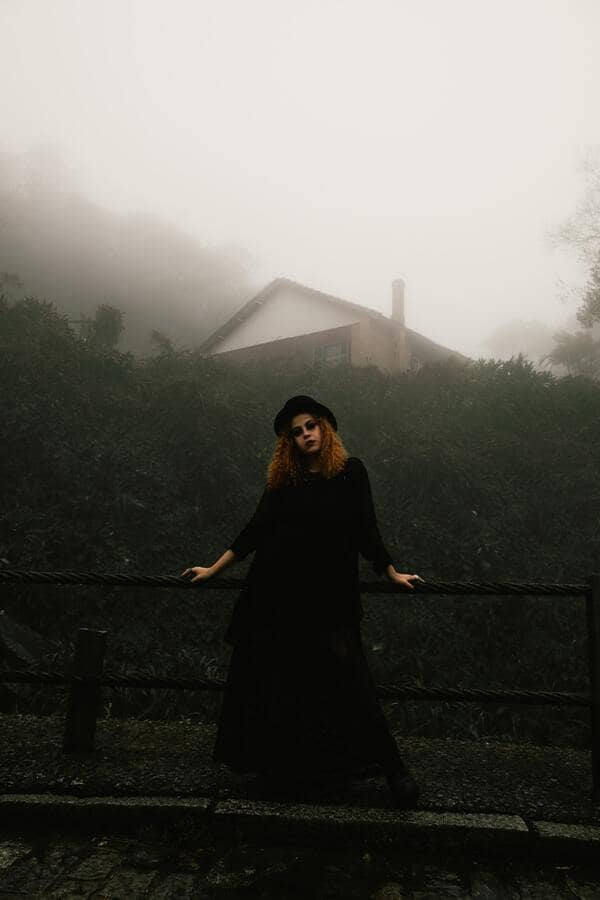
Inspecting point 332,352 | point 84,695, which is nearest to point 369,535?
point 84,695

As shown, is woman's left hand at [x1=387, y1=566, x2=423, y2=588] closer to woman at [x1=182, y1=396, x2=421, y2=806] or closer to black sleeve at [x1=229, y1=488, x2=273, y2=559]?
woman at [x1=182, y1=396, x2=421, y2=806]

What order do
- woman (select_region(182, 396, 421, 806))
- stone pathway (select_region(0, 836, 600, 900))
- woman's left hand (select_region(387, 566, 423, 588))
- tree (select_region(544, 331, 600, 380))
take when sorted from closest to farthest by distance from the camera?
1. stone pathway (select_region(0, 836, 600, 900))
2. woman (select_region(182, 396, 421, 806))
3. woman's left hand (select_region(387, 566, 423, 588))
4. tree (select_region(544, 331, 600, 380))

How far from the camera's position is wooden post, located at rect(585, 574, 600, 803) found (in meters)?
2.60

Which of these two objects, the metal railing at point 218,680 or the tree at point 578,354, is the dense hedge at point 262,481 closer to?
the metal railing at point 218,680

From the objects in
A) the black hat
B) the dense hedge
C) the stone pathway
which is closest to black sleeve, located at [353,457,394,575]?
the black hat

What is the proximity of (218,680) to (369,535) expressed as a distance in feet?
3.43

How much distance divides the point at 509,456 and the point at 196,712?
9660 mm

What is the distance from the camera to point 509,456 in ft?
42.4

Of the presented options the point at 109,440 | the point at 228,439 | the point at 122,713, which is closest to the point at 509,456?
the point at 228,439

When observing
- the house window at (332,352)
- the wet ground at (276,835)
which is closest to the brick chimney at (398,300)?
the house window at (332,352)

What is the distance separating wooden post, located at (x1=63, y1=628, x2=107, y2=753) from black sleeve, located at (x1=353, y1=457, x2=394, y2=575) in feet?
4.76

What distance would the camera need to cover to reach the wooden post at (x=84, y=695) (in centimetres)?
289

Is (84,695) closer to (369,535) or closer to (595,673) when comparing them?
(369,535)

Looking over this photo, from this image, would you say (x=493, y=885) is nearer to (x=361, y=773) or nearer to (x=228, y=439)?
(x=361, y=773)
